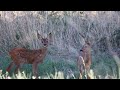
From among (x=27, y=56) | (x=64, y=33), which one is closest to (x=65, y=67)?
(x=27, y=56)

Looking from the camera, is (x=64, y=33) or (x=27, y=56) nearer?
(x=27, y=56)

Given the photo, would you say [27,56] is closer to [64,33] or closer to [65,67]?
[65,67]

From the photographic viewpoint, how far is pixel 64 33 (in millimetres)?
12211

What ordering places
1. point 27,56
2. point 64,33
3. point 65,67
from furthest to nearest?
point 64,33 < point 65,67 < point 27,56

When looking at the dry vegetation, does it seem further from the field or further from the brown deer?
the brown deer

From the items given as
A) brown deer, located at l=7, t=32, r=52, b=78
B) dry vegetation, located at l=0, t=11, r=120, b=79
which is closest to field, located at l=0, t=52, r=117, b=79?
dry vegetation, located at l=0, t=11, r=120, b=79

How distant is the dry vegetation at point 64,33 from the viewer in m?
11.8

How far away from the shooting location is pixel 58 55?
39.1ft

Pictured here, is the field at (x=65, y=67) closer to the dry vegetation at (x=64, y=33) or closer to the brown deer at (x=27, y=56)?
Result: the dry vegetation at (x=64, y=33)
